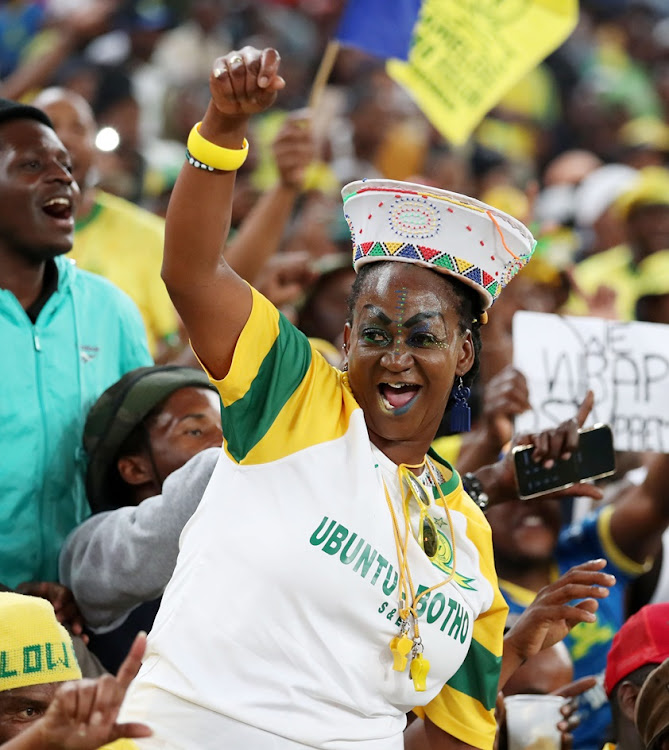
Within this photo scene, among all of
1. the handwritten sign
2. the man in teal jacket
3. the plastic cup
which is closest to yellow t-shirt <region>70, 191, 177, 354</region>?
the man in teal jacket

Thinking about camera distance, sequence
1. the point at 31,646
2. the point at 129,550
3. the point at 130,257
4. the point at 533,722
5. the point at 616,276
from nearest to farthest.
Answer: the point at 31,646
the point at 129,550
the point at 533,722
the point at 130,257
the point at 616,276

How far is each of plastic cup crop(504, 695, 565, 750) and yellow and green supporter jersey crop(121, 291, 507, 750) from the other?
1198 mm

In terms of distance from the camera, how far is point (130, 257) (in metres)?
5.00

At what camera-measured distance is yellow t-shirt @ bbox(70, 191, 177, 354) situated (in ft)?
16.3

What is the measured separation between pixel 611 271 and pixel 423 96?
9.55 ft

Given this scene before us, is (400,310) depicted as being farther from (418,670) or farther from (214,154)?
(418,670)

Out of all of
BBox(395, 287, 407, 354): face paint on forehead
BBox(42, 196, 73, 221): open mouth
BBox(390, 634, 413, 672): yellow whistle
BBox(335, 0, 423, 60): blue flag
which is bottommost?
BBox(390, 634, 413, 672): yellow whistle

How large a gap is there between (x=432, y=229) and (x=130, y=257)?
2531 millimetres

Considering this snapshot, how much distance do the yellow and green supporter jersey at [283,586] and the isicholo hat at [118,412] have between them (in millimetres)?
1120

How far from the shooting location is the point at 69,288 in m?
3.87

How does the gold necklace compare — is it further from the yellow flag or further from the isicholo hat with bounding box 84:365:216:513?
the yellow flag

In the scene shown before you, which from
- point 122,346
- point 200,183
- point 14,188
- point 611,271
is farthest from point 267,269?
point 611,271

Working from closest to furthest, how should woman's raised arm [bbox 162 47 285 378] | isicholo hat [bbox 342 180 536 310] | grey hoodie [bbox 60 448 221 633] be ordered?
woman's raised arm [bbox 162 47 285 378]
isicholo hat [bbox 342 180 536 310]
grey hoodie [bbox 60 448 221 633]

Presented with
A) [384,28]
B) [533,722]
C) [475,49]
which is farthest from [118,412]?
[475,49]
